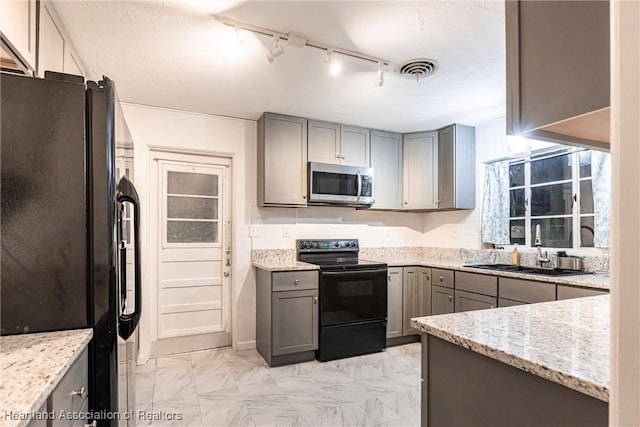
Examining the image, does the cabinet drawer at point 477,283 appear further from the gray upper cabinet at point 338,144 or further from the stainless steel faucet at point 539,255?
the gray upper cabinet at point 338,144

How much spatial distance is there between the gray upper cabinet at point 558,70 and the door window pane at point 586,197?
93.5 inches

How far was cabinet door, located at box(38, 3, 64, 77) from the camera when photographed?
1638 millimetres

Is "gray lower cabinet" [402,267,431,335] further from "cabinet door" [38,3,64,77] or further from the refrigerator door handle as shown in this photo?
"cabinet door" [38,3,64,77]

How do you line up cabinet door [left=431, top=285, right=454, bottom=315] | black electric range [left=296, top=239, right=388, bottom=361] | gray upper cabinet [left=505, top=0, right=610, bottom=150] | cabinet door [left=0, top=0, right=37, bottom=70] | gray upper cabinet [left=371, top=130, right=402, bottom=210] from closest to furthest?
1. gray upper cabinet [left=505, top=0, right=610, bottom=150]
2. cabinet door [left=0, top=0, right=37, bottom=70]
3. black electric range [left=296, top=239, right=388, bottom=361]
4. cabinet door [left=431, top=285, right=454, bottom=315]
5. gray upper cabinet [left=371, top=130, right=402, bottom=210]

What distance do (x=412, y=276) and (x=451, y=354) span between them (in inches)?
105

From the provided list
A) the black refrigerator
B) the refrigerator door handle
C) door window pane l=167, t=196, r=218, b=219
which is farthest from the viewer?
door window pane l=167, t=196, r=218, b=219

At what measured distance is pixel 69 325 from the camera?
3.89 ft

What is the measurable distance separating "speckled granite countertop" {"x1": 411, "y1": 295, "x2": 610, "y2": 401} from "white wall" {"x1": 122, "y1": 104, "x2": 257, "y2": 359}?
254cm

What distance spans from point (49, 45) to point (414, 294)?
3.49 metres

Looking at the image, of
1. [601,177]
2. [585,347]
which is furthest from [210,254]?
[601,177]

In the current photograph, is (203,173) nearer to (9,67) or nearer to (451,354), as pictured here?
(9,67)

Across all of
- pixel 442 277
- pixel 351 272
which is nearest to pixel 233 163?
pixel 351 272

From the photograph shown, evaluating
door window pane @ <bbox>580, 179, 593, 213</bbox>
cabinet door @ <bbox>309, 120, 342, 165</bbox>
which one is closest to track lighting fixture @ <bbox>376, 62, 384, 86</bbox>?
cabinet door @ <bbox>309, 120, 342, 165</bbox>

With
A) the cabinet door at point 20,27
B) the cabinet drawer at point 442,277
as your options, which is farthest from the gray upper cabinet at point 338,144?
the cabinet door at point 20,27
